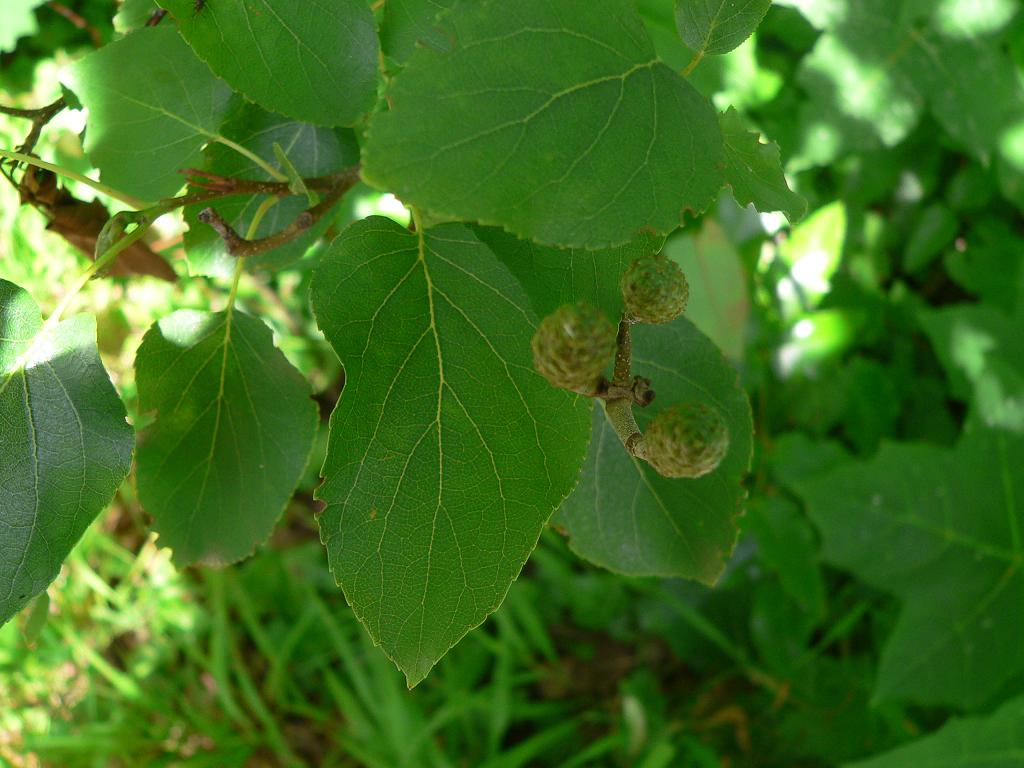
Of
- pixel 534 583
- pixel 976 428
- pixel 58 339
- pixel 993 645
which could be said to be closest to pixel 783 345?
pixel 976 428

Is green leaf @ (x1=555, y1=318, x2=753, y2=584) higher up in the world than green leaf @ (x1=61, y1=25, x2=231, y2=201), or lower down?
lower down

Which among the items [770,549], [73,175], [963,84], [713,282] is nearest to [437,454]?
[73,175]

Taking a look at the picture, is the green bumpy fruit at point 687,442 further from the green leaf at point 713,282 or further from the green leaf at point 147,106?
the green leaf at point 713,282

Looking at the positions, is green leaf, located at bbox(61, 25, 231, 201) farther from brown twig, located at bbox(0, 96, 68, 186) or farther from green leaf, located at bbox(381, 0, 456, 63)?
green leaf, located at bbox(381, 0, 456, 63)

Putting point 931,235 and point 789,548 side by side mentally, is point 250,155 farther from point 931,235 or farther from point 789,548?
point 931,235

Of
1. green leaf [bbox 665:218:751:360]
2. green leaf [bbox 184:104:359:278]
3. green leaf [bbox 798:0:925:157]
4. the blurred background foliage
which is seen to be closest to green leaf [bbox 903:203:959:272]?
the blurred background foliage
